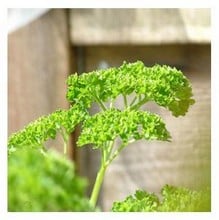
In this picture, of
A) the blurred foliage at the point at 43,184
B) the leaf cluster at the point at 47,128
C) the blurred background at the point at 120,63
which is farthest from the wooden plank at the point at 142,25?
the blurred foliage at the point at 43,184

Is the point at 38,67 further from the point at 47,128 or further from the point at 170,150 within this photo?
the point at 170,150

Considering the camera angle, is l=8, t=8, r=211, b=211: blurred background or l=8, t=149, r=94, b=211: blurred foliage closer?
l=8, t=149, r=94, b=211: blurred foliage

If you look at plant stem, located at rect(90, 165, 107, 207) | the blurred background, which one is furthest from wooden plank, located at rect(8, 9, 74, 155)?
plant stem, located at rect(90, 165, 107, 207)

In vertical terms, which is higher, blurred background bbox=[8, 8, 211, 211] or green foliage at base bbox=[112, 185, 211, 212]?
blurred background bbox=[8, 8, 211, 211]

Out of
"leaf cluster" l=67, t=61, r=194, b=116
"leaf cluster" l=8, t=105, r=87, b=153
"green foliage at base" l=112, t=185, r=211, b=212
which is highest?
"leaf cluster" l=67, t=61, r=194, b=116

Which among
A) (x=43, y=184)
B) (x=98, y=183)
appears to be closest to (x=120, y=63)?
(x=98, y=183)

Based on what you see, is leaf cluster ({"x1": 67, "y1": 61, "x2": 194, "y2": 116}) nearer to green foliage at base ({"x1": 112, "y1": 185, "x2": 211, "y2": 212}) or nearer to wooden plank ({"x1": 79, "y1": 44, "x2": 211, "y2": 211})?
wooden plank ({"x1": 79, "y1": 44, "x2": 211, "y2": 211})
